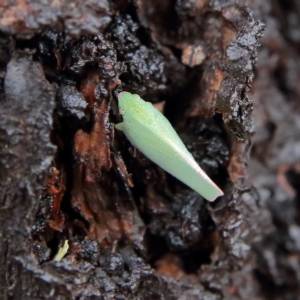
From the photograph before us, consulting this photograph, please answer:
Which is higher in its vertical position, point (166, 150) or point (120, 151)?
point (166, 150)

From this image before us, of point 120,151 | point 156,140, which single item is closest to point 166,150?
point 156,140

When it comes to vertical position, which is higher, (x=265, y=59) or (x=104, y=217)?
(x=265, y=59)

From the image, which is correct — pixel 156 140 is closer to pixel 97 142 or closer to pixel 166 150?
pixel 166 150

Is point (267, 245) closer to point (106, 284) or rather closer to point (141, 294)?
point (141, 294)

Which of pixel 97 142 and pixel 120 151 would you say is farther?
pixel 120 151

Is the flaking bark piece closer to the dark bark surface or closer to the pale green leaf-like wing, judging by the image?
the dark bark surface

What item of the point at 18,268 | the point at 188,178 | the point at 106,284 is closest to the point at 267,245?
the point at 188,178
